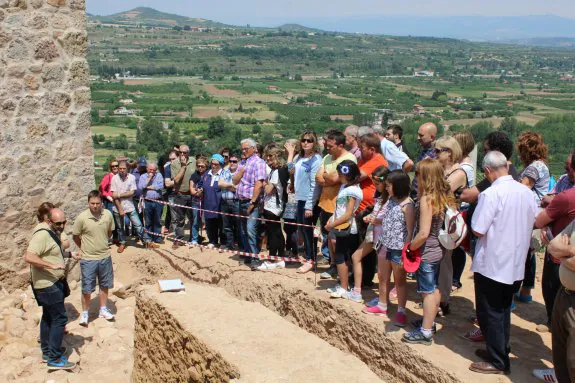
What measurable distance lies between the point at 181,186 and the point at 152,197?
54 cm

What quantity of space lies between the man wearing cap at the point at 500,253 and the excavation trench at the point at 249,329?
0.46m

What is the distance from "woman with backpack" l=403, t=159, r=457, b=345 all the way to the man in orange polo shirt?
131 centimetres

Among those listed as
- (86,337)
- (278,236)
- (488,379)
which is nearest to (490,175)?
(488,379)

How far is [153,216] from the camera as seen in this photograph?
9.76 metres

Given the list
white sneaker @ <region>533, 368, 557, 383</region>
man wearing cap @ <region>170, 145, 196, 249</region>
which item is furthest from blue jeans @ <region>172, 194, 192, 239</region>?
white sneaker @ <region>533, 368, 557, 383</region>

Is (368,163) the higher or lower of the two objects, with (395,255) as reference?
higher

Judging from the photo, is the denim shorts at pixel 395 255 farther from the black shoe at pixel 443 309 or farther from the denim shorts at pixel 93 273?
the denim shorts at pixel 93 273

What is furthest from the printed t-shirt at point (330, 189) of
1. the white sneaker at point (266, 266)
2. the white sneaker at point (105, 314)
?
the white sneaker at point (105, 314)

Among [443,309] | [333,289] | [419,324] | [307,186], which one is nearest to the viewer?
[419,324]

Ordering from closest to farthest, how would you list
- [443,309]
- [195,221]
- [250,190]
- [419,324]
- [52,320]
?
[419,324], [443,309], [52,320], [250,190], [195,221]

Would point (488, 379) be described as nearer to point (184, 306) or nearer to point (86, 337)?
point (184, 306)

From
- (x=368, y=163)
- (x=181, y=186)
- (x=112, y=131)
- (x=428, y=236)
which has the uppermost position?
(x=368, y=163)

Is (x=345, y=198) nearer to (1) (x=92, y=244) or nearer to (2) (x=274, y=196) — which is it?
(2) (x=274, y=196)

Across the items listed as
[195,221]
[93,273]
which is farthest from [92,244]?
[195,221]
